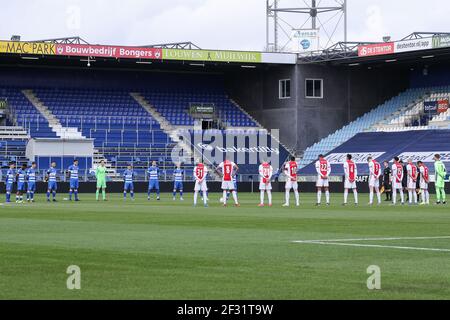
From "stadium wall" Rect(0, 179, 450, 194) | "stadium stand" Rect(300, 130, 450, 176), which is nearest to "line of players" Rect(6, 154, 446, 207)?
"stadium wall" Rect(0, 179, 450, 194)

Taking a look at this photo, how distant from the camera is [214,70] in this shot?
8344 centimetres

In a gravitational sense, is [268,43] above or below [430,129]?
above

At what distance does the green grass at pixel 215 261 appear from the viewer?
1223 centimetres

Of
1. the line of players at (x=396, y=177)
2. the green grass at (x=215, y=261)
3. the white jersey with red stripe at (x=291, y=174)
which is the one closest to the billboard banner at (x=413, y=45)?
the line of players at (x=396, y=177)

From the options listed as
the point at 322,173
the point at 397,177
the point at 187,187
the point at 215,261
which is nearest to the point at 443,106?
the point at 187,187

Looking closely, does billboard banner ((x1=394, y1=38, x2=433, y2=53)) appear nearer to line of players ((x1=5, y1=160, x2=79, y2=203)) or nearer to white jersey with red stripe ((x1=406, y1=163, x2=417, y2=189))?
white jersey with red stripe ((x1=406, y1=163, x2=417, y2=189))

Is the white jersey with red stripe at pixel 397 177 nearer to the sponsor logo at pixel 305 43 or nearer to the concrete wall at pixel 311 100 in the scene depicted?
the concrete wall at pixel 311 100

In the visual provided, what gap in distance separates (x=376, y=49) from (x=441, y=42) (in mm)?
5559

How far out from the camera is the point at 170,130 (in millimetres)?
76875

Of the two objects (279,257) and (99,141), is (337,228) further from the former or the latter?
(99,141)
